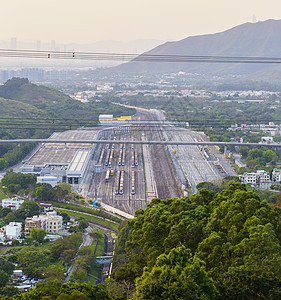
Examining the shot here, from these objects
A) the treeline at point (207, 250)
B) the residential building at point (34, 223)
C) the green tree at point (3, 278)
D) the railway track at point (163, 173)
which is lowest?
the railway track at point (163, 173)

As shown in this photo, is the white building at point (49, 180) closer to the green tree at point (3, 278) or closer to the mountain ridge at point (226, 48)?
the green tree at point (3, 278)

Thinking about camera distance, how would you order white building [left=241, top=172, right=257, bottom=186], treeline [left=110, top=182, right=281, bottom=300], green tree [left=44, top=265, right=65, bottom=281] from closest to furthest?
treeline [left=110, top=182, right=281, bottom=300], green tree [left=44, top=265, right=65, bottom=281], white building [left=241, top=172, right=257, bottom=186]

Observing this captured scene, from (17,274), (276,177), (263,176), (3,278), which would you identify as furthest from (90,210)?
(276,177)

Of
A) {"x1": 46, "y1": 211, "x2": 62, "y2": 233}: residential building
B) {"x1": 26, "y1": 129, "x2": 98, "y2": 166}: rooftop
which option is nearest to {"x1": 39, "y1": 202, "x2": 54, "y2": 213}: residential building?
{"x1": 46, "y1": 211, "x2": 62, "y2": 233}: residential building

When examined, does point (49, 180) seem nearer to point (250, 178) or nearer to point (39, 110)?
point (250, 178)

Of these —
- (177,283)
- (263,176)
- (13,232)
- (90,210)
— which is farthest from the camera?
(263,176)

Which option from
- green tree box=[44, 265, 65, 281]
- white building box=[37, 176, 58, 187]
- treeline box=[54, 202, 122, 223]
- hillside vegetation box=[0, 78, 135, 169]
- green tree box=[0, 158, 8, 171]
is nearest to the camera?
green tree box=[44, 265, 65, 281]

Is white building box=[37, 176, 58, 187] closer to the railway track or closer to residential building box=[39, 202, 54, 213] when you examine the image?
residential building box=[39, 202, 54, 213]

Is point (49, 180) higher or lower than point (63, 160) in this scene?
higher

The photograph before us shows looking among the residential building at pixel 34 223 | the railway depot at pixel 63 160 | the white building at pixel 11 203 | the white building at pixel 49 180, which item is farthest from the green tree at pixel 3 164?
the residential building at pixel 34 223
